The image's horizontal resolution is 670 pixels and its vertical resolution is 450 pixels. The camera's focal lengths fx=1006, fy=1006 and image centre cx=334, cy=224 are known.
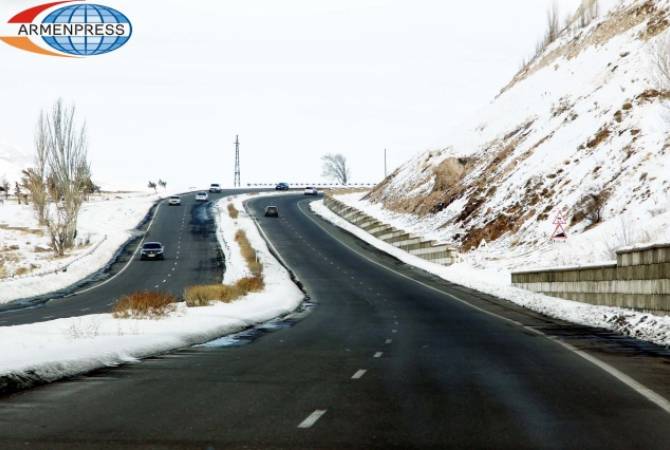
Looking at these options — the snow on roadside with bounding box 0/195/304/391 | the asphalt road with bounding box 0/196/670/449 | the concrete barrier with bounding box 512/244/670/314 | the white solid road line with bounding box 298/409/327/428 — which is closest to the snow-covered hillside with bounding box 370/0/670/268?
the concrete barrier with bounding box 512/244/670/314

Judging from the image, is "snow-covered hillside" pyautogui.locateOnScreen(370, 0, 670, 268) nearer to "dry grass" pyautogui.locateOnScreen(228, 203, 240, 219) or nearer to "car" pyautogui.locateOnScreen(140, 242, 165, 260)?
"dry grass" pyautogui.locateOnScreen(228, 203, 240, 219)

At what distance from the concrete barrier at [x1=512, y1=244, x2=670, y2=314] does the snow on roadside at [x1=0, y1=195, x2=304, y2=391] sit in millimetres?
10865

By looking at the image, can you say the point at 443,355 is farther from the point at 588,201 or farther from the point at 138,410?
the point at 588,201

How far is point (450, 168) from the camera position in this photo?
9412 cm

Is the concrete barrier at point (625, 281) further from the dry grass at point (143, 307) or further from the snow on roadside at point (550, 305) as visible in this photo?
the dry grass at point (143, 307)

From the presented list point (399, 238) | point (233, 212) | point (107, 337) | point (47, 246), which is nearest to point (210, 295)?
point (107, 337)

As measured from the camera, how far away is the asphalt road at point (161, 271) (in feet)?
132

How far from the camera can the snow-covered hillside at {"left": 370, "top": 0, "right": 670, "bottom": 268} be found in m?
60.3

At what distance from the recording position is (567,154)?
238 feet

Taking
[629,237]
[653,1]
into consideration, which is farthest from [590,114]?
[629,237]

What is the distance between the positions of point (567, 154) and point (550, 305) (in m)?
37.4

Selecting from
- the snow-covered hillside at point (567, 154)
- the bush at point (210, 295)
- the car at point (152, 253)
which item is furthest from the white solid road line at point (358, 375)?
the car at point (152, 253)

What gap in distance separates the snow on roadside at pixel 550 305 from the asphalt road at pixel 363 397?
3.88 feet

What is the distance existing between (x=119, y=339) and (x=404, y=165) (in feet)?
316
